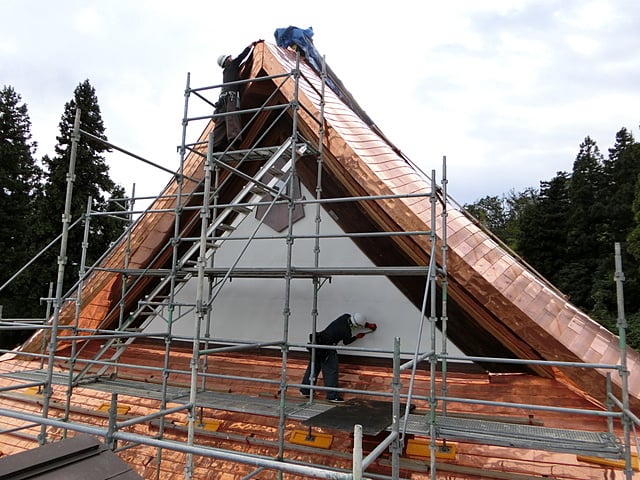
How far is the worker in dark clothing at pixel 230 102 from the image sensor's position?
5996 mm

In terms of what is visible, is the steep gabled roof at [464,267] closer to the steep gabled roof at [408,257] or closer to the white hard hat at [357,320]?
the steep gabled roof at [408,257]

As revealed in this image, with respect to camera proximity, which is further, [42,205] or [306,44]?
[42,205]

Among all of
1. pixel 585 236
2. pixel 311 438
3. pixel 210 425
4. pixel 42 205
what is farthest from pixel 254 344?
pixel 585 236

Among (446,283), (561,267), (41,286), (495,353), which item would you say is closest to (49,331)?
(446,283)

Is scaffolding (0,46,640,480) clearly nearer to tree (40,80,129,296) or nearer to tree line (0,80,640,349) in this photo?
tree line (0,80,640,349)

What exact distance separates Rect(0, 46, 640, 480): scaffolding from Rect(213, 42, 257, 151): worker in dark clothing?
248 millimetres

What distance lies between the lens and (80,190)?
1955 cm

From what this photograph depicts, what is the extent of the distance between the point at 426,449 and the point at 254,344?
194cm

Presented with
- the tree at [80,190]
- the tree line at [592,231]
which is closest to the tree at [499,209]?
the tree line at [592,231]

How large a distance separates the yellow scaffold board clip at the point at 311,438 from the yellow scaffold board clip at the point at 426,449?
825 millimetres

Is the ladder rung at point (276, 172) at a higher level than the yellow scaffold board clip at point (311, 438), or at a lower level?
higher

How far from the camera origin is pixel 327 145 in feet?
17.8

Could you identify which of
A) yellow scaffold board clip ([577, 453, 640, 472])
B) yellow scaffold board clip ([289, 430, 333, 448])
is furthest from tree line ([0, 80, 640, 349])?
yellow scaffold board clip ([577, 453, 640, 472])

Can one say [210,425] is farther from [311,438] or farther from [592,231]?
[592,231]
